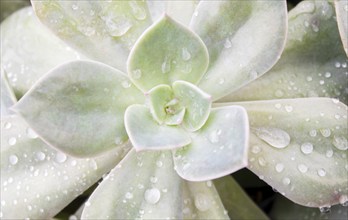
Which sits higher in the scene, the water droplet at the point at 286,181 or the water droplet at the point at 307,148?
the water droplet at the point at 307,148

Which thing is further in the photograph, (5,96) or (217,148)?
(5,96)

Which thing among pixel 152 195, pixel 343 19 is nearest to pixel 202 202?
pixel 152 195

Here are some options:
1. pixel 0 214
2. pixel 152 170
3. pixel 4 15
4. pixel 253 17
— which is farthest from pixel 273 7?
pixel 4 15

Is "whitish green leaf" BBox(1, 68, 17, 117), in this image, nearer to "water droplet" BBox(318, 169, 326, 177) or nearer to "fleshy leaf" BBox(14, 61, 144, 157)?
"fleshy leaf" BBox(14, 61, 144, 157)

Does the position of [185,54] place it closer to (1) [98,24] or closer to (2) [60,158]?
(1) [98,24]

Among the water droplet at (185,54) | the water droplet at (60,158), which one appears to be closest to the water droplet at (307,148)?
the water droplet at (185,54)

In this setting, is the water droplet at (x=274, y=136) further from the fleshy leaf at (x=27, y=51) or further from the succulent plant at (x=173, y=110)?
the fleshy leaf at (x=27, y=51)

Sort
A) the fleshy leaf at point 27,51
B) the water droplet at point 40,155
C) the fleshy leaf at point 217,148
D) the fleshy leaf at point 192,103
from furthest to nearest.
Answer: the fleshy leaf at point 27,51, the water droplet at point 40,155, the fleshy leaf at point 192,103, the fleshy leaf at point 217,148
